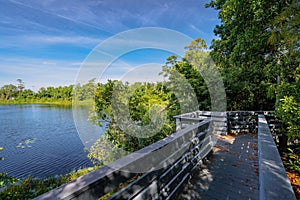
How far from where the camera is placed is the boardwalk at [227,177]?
7.10 feet

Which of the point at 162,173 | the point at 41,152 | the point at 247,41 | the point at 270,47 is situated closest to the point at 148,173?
the point at 162,173

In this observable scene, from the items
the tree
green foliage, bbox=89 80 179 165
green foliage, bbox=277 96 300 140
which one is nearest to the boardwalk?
green foliage, bbox=277 96 300 140

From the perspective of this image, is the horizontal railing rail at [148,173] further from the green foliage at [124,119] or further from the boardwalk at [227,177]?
the green foliage at [124,119]

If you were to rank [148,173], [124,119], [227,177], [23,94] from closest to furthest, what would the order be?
[148,173], [227,177], [124,119], [23,94]

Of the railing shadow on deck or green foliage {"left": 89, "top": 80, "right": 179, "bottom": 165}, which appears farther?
green foliage {"left": 89, "top": 80, "right": 179, "bottom": 165}

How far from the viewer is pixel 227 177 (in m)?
2.60

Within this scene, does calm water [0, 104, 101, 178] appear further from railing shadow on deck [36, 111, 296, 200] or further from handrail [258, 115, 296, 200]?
handrail [258, 115, 296, 200]

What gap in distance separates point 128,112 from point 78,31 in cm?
856

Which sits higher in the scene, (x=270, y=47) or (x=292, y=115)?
(x=270, y=47)

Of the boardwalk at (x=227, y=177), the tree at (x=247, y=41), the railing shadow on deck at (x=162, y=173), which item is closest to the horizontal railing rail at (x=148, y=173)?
the railing shadow on deck at (x=162, y=173)

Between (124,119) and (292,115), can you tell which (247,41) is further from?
(124,119)

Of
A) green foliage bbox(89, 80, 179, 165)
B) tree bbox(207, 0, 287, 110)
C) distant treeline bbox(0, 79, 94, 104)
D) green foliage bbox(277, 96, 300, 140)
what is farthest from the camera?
distant treeline bbox(0, 79, 94, 104)

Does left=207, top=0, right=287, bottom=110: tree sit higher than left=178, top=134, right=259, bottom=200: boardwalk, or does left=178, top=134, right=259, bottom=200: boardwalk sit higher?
→ left=207, top=0, right=287, bottom=110: tree

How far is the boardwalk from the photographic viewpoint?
2.16 meters
